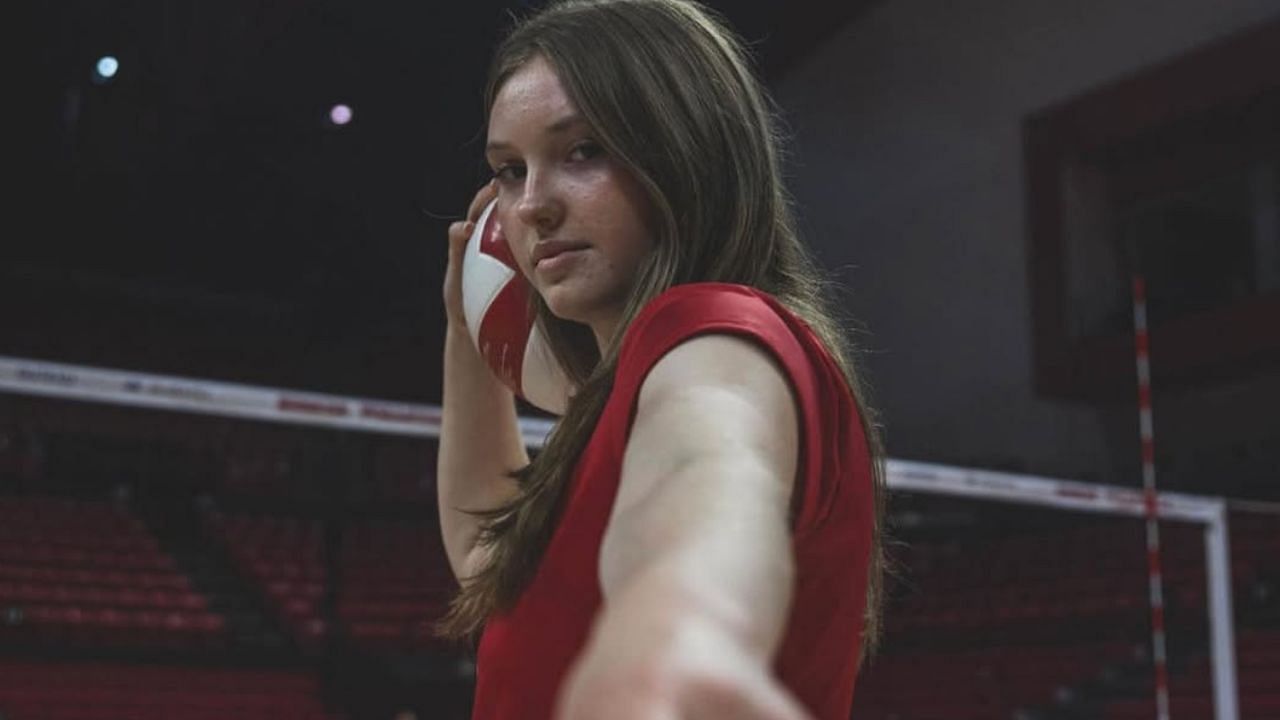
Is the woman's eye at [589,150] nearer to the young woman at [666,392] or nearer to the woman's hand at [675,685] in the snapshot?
the young woman at [666,392]

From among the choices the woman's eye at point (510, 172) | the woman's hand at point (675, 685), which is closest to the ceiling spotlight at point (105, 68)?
the woman's eye at point (510, 172)

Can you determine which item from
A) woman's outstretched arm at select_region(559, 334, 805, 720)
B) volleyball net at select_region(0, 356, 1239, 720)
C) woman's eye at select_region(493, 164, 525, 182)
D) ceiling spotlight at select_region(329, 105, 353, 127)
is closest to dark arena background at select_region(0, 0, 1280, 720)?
ceiling spotlight at select_region(329, 105, 353, 127)

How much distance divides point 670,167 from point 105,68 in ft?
27.0

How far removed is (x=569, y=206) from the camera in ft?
2.92

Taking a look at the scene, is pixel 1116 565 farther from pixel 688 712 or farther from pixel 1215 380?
pixel 688 712

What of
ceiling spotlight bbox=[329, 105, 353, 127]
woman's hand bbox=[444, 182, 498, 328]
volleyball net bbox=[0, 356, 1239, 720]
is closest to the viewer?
woman's hand bbox=[444, 182, 498, 328]

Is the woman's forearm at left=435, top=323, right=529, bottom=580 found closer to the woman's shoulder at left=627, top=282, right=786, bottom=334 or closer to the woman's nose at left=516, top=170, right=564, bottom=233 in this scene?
the woman's nose at left=516, top=170, right=564, bottom=233

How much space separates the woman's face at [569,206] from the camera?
0.88 meters

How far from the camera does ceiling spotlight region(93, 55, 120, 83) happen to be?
321 inches

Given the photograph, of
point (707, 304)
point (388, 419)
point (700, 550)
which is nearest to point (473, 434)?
point (707, 304)

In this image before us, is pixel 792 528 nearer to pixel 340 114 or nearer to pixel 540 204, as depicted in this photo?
pixel 540 204

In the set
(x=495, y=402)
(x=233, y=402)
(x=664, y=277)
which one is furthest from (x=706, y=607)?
(x=233, y=402)

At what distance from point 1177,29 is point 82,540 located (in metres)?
9.24

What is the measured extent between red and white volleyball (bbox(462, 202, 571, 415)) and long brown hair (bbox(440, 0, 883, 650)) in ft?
0.81
